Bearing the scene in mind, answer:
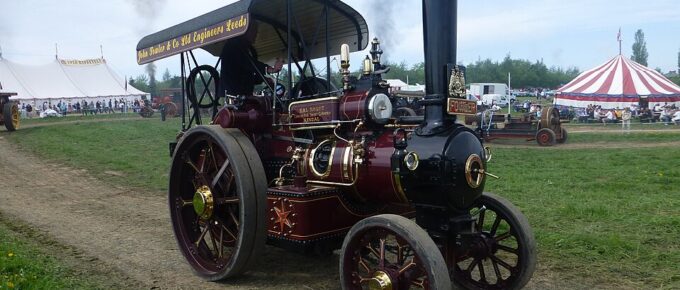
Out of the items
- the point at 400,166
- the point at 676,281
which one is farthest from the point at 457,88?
the point at 676,281

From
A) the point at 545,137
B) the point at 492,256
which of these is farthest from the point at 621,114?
the point at 492,256

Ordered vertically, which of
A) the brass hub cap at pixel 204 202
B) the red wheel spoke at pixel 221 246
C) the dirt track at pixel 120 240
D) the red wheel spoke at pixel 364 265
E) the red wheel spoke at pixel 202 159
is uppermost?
the red wheel spoke at pixel 202 159

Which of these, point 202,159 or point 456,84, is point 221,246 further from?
point 456,84

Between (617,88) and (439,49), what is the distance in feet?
83.8

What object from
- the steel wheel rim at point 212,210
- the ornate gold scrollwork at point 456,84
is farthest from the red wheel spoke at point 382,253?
the steel wheel rim at point 212,210

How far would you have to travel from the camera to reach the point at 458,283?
4070 mm

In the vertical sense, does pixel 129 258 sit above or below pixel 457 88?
below

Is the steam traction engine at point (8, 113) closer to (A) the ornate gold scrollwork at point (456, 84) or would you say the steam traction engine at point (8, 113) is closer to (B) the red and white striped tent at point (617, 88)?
(A) the ornate gold scrollwork at point (456, 84)

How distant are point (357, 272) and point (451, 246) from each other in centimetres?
67

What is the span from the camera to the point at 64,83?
120 feet

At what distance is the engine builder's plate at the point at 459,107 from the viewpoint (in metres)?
3.29

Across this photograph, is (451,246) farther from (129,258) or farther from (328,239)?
(129,258)

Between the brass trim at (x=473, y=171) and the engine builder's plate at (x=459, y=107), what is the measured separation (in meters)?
0.27

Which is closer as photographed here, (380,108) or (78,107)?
(380,108)
